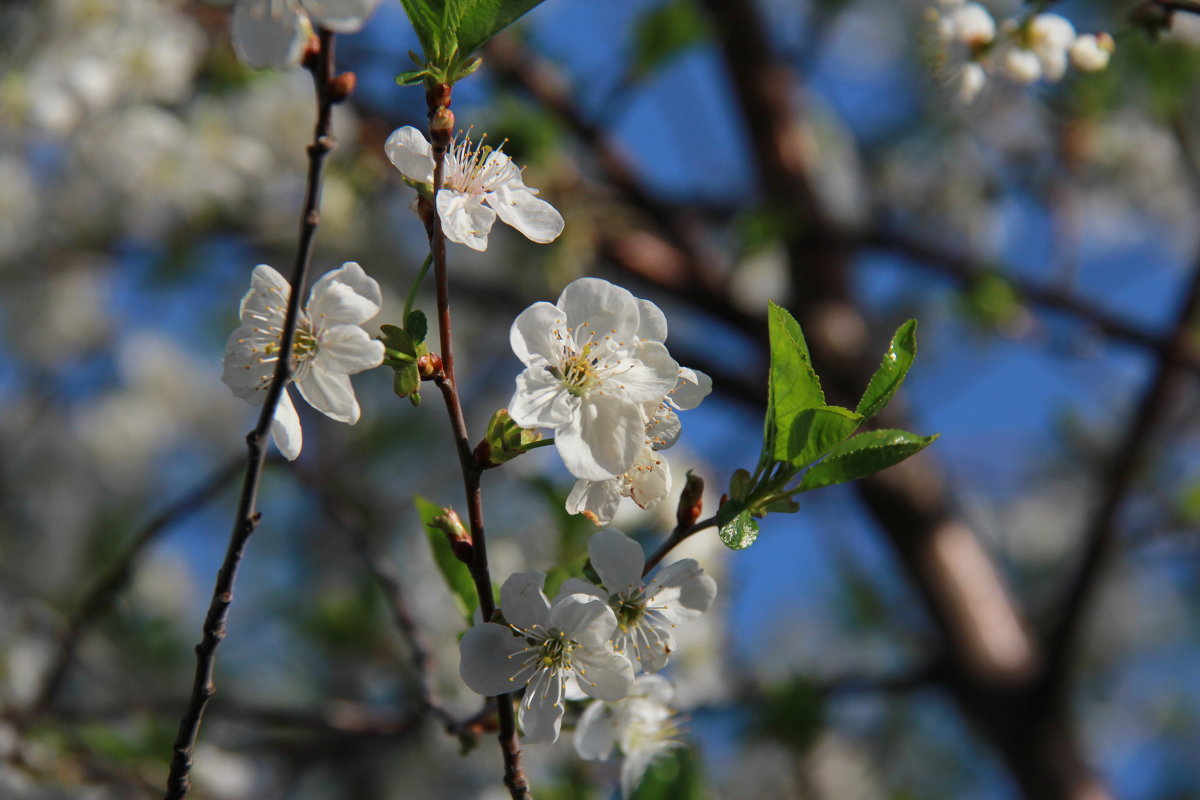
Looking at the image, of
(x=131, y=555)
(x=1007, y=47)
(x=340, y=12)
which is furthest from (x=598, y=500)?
(x=1007, y=47)

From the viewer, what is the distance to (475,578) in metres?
0.69

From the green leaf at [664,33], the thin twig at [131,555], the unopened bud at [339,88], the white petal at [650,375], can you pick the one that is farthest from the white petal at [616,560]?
the green leaf at [664,33]

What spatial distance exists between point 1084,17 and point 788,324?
9.27 feet

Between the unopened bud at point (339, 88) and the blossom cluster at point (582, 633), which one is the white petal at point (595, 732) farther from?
the unopened bud at point (339, 88)

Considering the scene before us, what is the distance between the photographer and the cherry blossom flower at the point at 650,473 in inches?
28.2

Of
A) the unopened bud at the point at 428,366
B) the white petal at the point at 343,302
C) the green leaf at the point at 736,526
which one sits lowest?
the green leaf at the point at 736,526

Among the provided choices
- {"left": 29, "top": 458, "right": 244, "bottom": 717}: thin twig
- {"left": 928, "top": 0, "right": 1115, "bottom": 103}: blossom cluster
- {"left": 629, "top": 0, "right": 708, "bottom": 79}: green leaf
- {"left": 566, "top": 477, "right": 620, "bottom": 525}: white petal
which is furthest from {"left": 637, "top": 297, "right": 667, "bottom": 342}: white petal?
{"left": 629, "top": 0, "right": 708, "bottom": 79}: green leaf

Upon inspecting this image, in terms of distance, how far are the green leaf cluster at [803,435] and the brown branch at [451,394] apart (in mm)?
172

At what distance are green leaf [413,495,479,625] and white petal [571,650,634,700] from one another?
0.15 meters

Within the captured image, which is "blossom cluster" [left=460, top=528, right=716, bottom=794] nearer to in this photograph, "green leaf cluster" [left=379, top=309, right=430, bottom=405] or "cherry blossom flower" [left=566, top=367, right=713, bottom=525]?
"cherry blossom flower" [left=566, top=367, right=713, bottom=525]

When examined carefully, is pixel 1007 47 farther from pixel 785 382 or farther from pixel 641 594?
pixel 641 594

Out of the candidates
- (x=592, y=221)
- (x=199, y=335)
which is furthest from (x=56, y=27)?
(x=199, y=335)

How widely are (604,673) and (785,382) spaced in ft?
0.81

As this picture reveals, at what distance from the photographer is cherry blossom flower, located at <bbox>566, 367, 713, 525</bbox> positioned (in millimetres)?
716
